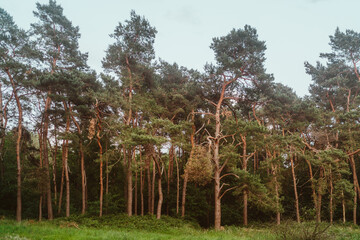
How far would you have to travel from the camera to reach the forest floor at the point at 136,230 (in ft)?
27.1

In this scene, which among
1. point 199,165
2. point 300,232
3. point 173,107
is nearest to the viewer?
point 300,232

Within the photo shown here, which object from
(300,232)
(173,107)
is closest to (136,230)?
(300,232)

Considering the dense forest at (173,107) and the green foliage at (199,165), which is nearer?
the green foliage at (199,165)

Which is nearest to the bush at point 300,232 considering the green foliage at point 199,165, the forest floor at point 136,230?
the forest floor at point 136,230

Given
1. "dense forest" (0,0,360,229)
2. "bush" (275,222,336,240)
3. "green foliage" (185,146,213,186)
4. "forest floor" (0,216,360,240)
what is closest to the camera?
"bush" (275,222,336,240)

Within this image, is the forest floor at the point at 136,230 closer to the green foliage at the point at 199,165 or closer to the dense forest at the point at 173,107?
the dense forest at the point at 173,107

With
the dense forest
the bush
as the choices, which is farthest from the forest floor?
the dense forest

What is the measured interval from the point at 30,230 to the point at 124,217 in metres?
7.34

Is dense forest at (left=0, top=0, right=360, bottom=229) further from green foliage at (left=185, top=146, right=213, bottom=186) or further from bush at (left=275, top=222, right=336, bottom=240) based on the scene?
bush at (left=275, top=222, right=336, bottom=240)

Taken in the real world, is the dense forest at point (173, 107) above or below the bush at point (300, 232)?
above

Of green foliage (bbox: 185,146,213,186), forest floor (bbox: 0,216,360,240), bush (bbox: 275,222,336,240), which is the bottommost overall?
forest floor (bbox: 0,216,360,240)

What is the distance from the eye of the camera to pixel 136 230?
13.2 m

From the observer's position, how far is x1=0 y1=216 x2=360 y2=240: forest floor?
825 cm

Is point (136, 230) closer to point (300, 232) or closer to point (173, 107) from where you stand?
point (300, 232)
